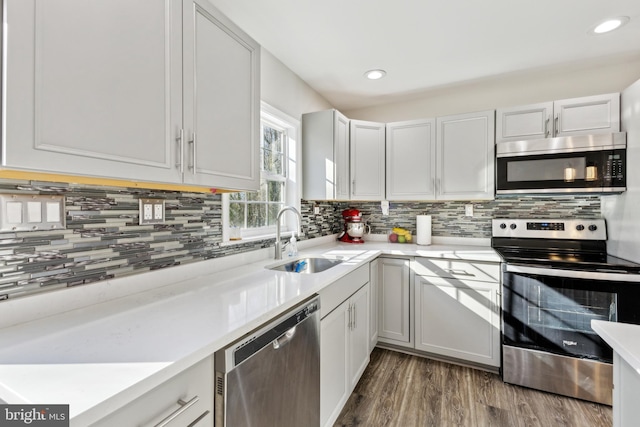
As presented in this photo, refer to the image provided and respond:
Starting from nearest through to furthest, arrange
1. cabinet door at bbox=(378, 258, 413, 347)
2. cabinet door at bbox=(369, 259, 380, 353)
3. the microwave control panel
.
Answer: the microwave control panel → cabinet door at bbox=(369, 259, 380, 353) → cabinet door at bbox=(378, 258, 413, 347)

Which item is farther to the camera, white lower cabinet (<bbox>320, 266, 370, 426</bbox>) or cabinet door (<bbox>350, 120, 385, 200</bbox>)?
cabinet door (<bbox>350, 120, 385, 200</bbox>)

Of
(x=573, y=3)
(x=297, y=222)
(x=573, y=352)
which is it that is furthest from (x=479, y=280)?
(x=573, y=3)

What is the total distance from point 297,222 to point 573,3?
89.4 inches

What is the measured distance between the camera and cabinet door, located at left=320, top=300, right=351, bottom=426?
1541mm

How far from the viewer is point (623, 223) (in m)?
2.12

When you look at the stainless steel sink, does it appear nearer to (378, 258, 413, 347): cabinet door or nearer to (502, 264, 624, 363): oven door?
(378, 258, 413, 347): cabinet door

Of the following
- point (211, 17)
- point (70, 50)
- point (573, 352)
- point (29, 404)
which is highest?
point (211, 17)

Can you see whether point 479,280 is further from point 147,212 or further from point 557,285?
point 147,212

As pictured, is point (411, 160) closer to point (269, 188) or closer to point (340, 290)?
point (269, 188)

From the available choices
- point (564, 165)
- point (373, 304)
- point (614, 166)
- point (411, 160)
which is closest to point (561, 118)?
point (564, 165)

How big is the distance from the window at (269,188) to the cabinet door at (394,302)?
95cm

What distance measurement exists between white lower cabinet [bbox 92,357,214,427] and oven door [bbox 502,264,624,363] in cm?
212

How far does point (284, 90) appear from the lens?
239 centimetres

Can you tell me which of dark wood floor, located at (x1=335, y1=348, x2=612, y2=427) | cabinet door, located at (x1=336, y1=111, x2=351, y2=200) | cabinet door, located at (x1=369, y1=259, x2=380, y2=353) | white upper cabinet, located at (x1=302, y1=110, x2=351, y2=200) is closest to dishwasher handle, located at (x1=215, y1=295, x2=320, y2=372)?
dark wood floor, located at (x1=335, y1=348, x2=612, y2=427)
